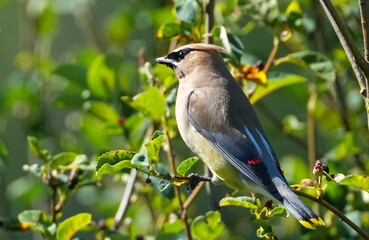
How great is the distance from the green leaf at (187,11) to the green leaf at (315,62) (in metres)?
0.41

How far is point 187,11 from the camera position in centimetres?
258

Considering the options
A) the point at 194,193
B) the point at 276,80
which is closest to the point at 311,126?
the point at 276,80

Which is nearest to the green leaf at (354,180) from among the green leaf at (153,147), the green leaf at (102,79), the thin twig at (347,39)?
the thin twig at (347,39)

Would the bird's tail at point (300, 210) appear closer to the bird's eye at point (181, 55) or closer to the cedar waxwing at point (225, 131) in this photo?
the cedar waxwing at point (225, 131)

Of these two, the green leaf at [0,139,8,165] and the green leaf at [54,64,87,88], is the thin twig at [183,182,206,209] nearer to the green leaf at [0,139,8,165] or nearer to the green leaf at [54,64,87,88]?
the green leaf at [0,139,8,165]

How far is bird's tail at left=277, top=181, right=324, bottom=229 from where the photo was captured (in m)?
2.21

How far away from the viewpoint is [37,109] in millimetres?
3705

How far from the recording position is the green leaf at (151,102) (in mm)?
2469

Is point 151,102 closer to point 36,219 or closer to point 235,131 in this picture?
point 235,131

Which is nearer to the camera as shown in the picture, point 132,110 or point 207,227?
point 207,227

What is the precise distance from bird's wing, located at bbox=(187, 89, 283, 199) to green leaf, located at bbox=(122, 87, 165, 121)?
239 millimetres

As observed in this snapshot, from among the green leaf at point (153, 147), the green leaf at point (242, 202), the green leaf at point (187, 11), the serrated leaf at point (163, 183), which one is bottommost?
the green leaf at point (242, 202)

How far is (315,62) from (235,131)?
44 cm

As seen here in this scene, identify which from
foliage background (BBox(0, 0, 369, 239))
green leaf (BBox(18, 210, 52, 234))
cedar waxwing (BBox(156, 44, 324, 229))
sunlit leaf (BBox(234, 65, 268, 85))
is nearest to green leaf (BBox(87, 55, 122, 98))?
foliage background (BBox(0, 0, 369, 239))
